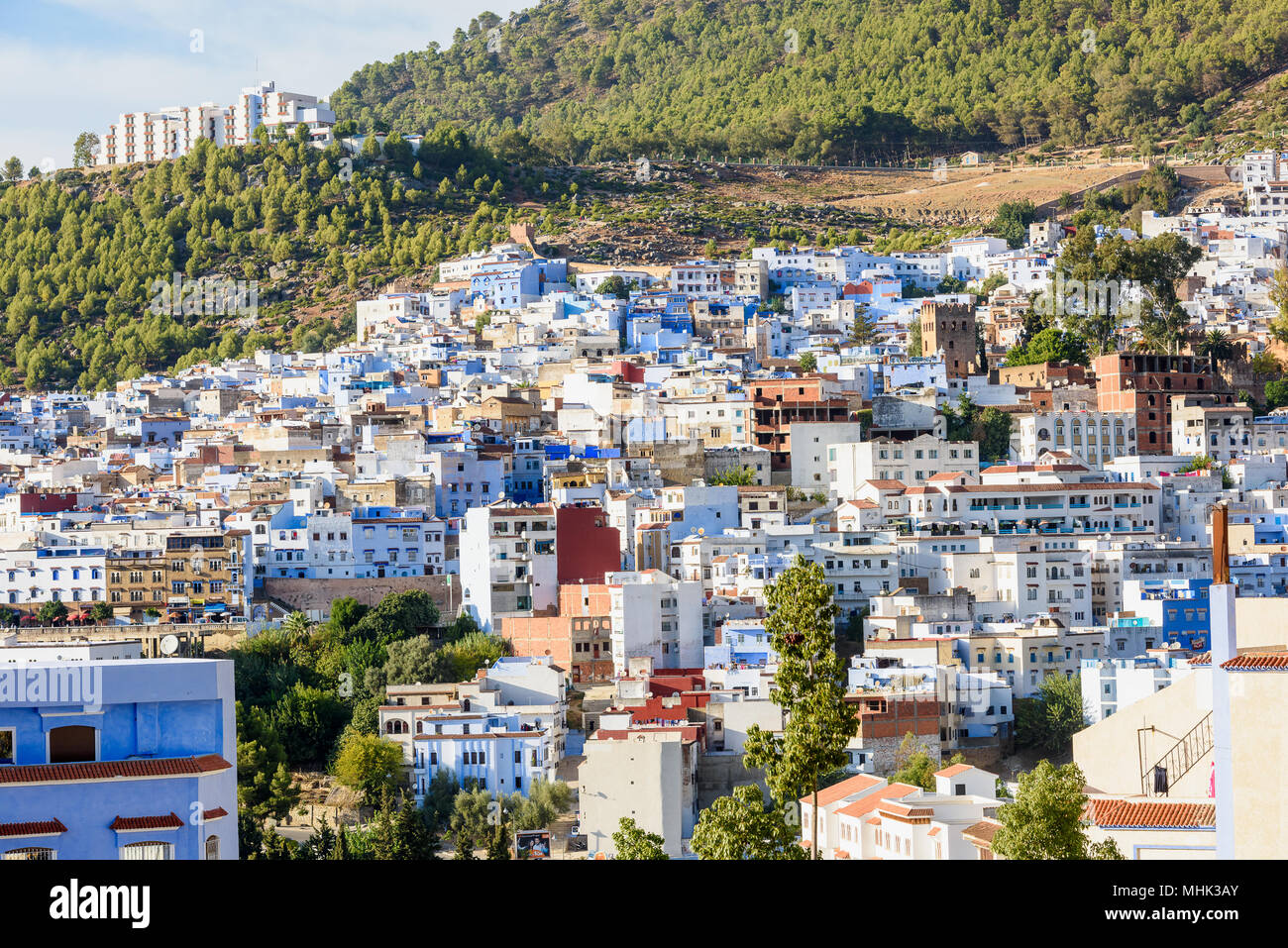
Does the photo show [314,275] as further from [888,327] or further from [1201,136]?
[1201,136]

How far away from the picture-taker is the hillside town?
429 inches

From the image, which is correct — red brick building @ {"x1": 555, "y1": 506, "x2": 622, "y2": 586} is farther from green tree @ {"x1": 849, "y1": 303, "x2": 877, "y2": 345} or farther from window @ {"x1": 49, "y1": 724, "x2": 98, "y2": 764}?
window @ {"x1": 49, "y1": 724, "x2": 98, "y2": 764}

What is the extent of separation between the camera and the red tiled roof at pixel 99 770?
895 cm

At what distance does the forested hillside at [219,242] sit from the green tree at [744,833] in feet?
141

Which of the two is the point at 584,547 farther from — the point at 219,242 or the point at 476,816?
the point at 219,242

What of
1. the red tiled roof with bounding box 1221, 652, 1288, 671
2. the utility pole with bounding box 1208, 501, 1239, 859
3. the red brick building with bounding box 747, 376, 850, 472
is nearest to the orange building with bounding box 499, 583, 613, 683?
the red brick building with bounding box 747, 376, 850, 472

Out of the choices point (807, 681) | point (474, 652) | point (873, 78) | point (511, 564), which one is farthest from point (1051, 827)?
point (873, 78)

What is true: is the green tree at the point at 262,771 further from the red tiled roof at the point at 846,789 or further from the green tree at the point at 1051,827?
the green tree at the point at 1051,827

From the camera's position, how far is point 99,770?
8.98m

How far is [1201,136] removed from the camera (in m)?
68.4

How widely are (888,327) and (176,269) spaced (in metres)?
26.3

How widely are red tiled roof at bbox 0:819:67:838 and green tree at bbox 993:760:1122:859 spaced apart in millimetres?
4972

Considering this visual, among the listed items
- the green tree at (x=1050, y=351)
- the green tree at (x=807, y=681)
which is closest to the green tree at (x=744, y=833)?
the green tree at (x=807, y=681)
